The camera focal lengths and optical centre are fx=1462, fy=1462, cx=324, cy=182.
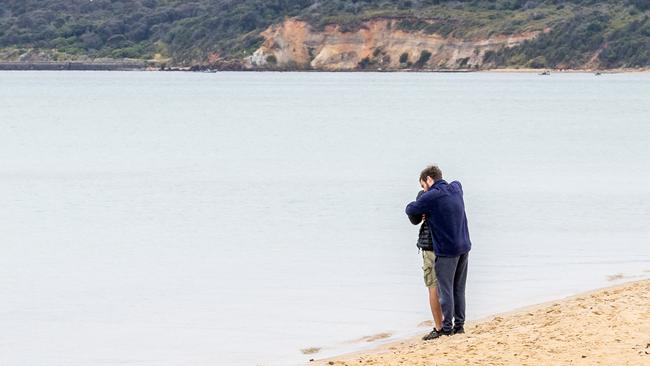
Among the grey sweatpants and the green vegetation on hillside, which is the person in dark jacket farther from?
the green vegetation on hillside

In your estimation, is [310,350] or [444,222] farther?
[310,350]

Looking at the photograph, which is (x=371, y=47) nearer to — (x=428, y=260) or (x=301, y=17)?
(x=301, y=17)

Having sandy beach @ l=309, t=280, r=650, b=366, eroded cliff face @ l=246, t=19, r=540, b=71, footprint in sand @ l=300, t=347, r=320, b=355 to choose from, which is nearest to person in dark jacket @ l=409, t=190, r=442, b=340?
sandy beach @ l=309, t=280, r=650, b=366

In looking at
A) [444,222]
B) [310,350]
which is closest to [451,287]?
[444,222]

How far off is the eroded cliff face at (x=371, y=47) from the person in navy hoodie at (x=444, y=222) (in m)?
131

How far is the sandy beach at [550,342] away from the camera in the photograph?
32.2 ft

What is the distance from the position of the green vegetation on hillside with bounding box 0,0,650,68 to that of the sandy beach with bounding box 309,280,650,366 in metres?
125

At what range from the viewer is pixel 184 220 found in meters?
23.7

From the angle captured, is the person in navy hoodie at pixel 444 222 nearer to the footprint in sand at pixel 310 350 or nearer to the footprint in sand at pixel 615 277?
the footprint in sand at pixel 310 350

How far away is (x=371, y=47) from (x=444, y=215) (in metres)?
138

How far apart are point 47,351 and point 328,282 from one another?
460 centimetres

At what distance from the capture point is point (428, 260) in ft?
37.5

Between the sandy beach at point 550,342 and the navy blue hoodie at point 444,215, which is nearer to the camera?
the sandy beach at point 550,342

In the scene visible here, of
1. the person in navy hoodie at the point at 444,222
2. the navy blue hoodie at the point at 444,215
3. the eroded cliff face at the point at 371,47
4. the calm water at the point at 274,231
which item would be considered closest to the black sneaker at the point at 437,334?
the person in navy hoodie at the point at 444,222
